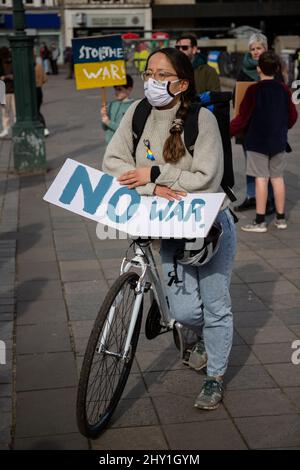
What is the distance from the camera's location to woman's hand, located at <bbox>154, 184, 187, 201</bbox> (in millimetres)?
3463

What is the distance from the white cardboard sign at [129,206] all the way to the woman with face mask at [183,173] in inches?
2.0

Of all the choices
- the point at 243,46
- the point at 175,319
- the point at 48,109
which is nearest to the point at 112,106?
the point at 175,319

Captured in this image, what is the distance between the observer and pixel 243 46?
108 ft

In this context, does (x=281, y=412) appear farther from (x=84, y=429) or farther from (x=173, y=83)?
(x=173, y=83)

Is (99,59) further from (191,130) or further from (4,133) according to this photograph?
(4,133)

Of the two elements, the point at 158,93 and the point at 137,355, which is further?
the point at 137,355

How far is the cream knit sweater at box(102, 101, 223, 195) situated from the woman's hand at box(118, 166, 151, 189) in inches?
1.1

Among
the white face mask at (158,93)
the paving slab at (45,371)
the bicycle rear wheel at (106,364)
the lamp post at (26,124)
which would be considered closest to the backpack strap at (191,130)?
the white face mask at (158,93)

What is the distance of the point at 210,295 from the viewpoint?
3.78 m

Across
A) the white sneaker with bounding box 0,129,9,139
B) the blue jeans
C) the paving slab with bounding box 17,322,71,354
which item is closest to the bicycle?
the blue jeans

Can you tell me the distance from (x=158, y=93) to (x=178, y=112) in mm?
145

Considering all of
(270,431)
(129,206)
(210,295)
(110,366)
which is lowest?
(270,431)
